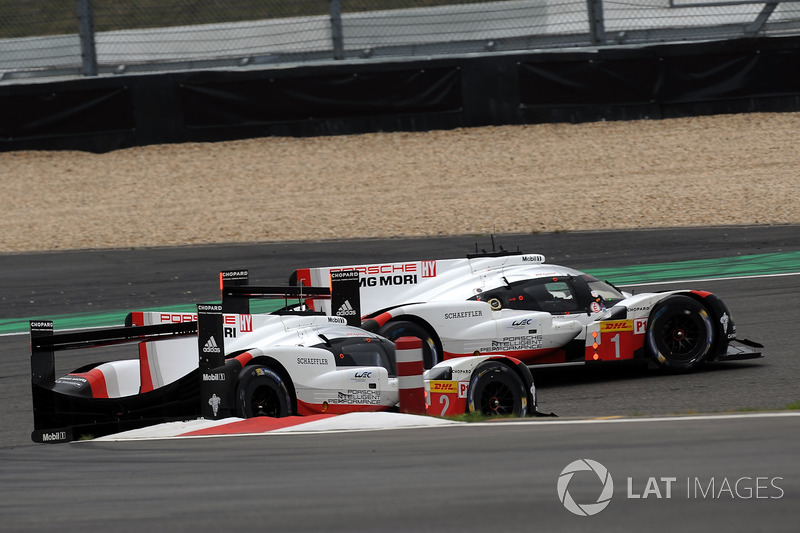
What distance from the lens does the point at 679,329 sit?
10.0 m

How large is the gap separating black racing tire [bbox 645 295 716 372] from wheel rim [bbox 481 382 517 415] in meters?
2.28

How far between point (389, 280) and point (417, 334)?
1014 millimetres

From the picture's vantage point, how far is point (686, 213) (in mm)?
18406

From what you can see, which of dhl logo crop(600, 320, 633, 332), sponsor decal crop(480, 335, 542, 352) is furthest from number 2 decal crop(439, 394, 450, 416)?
dhl logo crop(600, 320, 633, 332)

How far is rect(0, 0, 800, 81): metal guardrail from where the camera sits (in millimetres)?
21484

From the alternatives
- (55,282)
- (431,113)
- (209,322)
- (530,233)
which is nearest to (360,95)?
(431,113)

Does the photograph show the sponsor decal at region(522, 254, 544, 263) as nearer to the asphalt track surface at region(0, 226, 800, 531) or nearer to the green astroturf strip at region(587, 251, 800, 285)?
the asphalt track surface at region(0, 226, 800, 531)

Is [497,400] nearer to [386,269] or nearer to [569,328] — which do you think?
[569,328]

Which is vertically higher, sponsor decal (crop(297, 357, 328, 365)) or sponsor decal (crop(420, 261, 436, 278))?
sponsor decal (crop(420, 261, 436, 278))

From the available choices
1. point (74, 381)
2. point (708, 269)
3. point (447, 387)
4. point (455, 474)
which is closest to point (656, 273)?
point (708, 269)

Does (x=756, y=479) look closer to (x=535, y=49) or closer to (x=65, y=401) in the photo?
(x=65, y=401)

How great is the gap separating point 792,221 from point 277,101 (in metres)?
9.95

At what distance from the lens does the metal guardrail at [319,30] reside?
21484 mm

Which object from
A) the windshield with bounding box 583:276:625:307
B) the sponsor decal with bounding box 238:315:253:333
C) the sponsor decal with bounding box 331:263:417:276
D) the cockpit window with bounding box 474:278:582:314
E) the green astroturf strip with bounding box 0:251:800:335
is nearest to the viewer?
the sponsor decal with bounding box 238:315:253:333
